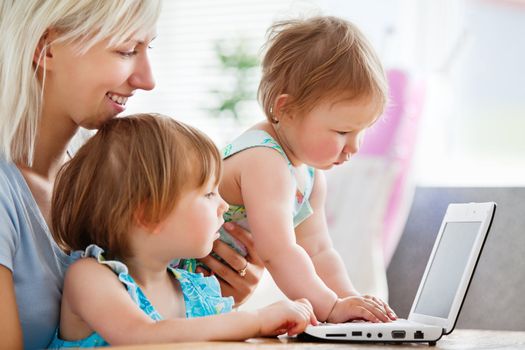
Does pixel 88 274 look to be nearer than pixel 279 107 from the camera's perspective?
Yes

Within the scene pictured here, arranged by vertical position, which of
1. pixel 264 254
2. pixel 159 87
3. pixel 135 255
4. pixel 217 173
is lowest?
pixel 159 87

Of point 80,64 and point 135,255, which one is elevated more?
point 80,64

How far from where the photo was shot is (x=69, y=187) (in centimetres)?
118

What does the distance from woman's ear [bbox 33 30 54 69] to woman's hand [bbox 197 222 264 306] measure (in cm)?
49

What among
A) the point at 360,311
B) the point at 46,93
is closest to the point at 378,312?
the point at 360,311

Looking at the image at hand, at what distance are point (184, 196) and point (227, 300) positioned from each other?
255 millimetres

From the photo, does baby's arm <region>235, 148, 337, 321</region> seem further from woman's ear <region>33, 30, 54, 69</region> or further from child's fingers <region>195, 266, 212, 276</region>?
woman's ear <region>33, 30, 54, 69</region>

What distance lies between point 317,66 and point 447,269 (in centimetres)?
47

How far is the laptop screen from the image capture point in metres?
1.31

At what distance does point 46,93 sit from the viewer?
1.30 metres

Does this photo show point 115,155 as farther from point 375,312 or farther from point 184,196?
point 375,312

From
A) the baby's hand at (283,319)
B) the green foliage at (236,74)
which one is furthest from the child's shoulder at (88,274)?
the green foliage at (236,74)

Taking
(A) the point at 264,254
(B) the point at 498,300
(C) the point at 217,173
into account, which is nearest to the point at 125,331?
(C) the point at 217,173

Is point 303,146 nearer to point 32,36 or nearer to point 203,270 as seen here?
point 203,270
